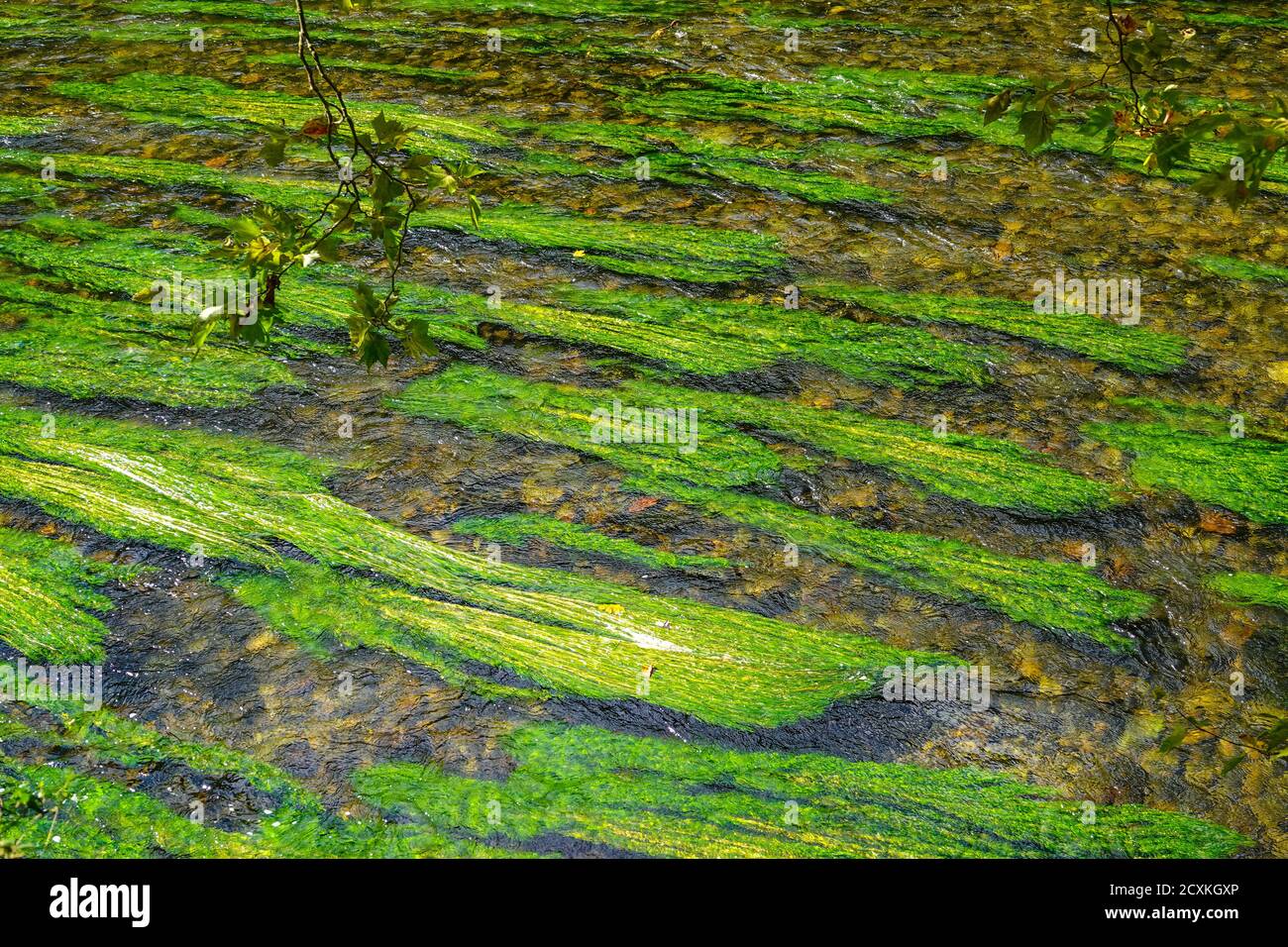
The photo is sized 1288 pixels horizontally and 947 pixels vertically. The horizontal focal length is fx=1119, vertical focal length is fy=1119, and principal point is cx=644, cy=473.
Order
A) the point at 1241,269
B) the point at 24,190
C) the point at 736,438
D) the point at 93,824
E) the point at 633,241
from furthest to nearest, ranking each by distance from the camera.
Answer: the point at 24,190 → the point at 633,241 → the point at 1241,269 → the point at 736,438 → the point at 93,824

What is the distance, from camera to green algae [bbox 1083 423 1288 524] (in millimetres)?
2988

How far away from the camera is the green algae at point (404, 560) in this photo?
250cm

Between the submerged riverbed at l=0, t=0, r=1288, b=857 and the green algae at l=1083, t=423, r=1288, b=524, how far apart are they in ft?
0.04

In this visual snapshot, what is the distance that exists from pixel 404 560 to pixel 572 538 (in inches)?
16.7

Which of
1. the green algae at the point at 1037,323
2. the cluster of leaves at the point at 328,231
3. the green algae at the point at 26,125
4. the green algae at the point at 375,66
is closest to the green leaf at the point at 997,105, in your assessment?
the cluster of leaves at the point at 328,231

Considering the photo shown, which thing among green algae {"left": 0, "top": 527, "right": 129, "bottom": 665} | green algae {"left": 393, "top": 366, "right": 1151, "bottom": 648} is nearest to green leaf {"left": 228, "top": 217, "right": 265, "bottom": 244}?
green algae {"left": 0, "top": 527, "right": 129, "bottom": 665}

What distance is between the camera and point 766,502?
9.85ft

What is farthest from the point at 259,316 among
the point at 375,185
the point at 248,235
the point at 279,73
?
the point at 279,73

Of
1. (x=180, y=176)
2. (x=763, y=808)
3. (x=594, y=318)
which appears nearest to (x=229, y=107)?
(x=180, y=176)

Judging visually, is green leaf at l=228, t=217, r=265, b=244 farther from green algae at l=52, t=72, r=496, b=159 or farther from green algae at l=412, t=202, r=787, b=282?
green algae at l=52, t=72, r=496, b=159

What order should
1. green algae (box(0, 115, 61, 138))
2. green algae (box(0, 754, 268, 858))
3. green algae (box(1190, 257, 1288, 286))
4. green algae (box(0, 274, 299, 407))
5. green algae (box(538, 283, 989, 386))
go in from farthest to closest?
green algae (box(0, 115, 61, 138)) < green algae (box(1190, 257, 1288, 286)) < green algae (box(538, 283, 989, 386)) < green algae (box(0, 274, 299, 407)) < green algae (box(0, 754, 268, 858))

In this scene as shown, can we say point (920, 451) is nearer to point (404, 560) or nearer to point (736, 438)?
point (736, 438)

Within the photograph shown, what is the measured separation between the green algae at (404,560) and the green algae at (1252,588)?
0.86 metres
